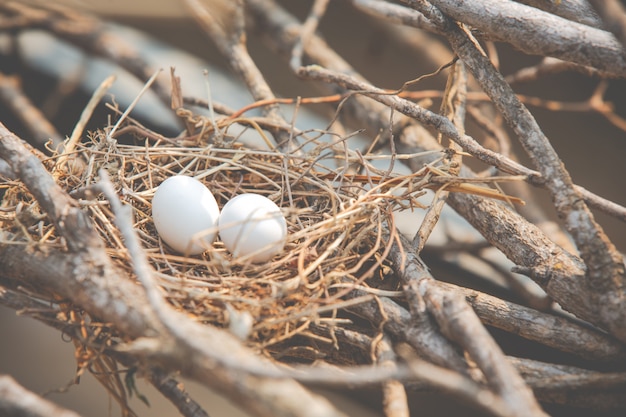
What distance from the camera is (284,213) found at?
0.87 metres

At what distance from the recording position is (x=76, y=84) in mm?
1682

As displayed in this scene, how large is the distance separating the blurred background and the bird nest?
0.37m

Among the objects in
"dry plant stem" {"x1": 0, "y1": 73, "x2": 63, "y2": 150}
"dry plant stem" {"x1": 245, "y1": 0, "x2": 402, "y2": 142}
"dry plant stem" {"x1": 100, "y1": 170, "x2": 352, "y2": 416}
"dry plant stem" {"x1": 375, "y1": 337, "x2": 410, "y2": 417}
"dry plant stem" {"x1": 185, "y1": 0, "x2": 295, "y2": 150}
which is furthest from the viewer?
"dry plant stem" {"x1": 0, "y1": 73, "x2": 63, "y2": 150}

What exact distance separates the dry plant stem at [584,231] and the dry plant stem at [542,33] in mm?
78

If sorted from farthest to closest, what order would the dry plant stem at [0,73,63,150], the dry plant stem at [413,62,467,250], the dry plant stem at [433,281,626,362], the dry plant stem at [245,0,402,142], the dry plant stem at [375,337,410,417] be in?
the dry plant stem at [0,73,63,150] → the dry plant stem at [245,0,402,142] → the dry plant stem at [413,62,467,250] → the dry plant stem at [433,281,626,362] → the dry plant stem at [375,337,410,417]

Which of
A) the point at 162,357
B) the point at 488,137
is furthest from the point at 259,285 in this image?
the point at 488,137

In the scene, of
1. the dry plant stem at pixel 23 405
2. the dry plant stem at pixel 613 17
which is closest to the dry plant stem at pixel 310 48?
the dry plant stem at pixel 613 17

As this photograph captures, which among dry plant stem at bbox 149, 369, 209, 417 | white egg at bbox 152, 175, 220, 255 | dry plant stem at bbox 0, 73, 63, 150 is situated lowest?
dry plant stem at bbox 149, 369, 209, 417

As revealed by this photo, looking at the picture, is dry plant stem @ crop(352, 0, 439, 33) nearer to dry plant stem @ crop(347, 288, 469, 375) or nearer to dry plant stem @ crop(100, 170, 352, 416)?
dry plant stem @ crop(347, 288, 469, 375)

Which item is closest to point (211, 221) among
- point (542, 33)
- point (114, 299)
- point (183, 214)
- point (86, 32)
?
point (183, 214)

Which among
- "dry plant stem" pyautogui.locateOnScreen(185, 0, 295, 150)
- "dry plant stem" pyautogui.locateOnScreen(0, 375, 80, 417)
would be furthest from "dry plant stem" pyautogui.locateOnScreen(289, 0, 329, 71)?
"dry plant stem" pyautogui.locateOnScreen(0, 375, 80, 417)

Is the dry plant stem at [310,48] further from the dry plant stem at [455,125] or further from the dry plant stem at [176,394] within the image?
the dry plant stem at [176,394]

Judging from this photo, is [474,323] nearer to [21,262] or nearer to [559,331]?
[559,331]

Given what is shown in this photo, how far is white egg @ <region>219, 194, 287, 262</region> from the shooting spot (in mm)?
806
